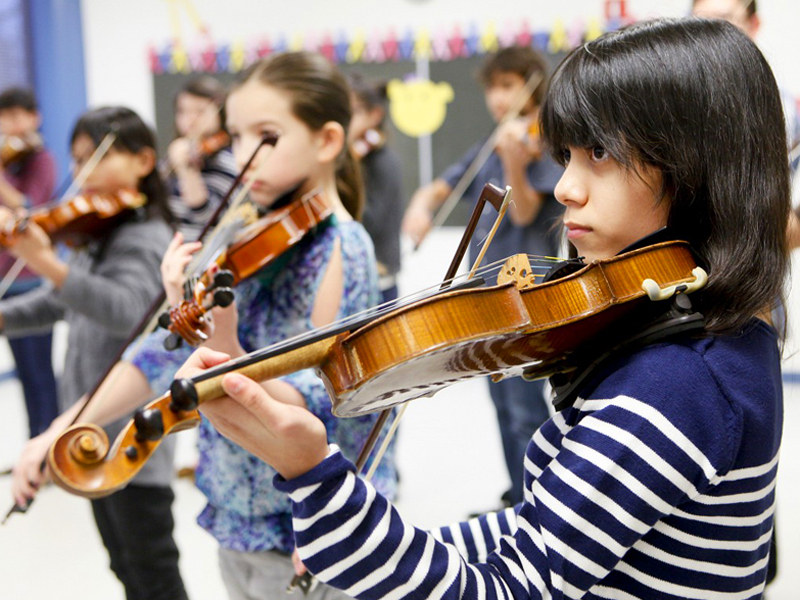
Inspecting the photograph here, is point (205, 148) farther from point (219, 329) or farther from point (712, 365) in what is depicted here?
point (712, 365)

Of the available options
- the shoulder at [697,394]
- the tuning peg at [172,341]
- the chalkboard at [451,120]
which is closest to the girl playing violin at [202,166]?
the chalkboard at [451,120]

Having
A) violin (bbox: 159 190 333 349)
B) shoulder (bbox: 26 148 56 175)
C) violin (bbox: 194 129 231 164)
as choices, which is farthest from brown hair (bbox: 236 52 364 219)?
shoulder (bbox: 26 148 56 175)

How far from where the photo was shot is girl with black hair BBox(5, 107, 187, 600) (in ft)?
4.94

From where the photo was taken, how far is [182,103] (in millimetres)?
3420

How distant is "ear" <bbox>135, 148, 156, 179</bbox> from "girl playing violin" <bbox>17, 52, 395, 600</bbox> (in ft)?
2.46

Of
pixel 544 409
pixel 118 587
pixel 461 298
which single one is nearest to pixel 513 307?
pixel 461 298

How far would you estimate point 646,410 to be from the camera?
60 cm

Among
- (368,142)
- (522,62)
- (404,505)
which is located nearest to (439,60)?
(368,142)

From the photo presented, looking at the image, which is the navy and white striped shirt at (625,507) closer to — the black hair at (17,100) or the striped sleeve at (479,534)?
the striped sleeve at (479,534)

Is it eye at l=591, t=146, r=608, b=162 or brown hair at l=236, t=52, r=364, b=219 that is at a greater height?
brown hair at l=236, t=52, r=364, b=219

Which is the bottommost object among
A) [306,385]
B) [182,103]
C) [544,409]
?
[544,409]

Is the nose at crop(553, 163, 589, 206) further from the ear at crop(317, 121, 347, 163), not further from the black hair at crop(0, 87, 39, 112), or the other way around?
the black hair at crop(0, 87, 39, 112)

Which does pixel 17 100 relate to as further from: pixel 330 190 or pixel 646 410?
pixel 646 410

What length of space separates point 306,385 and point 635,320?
505 millimetres
